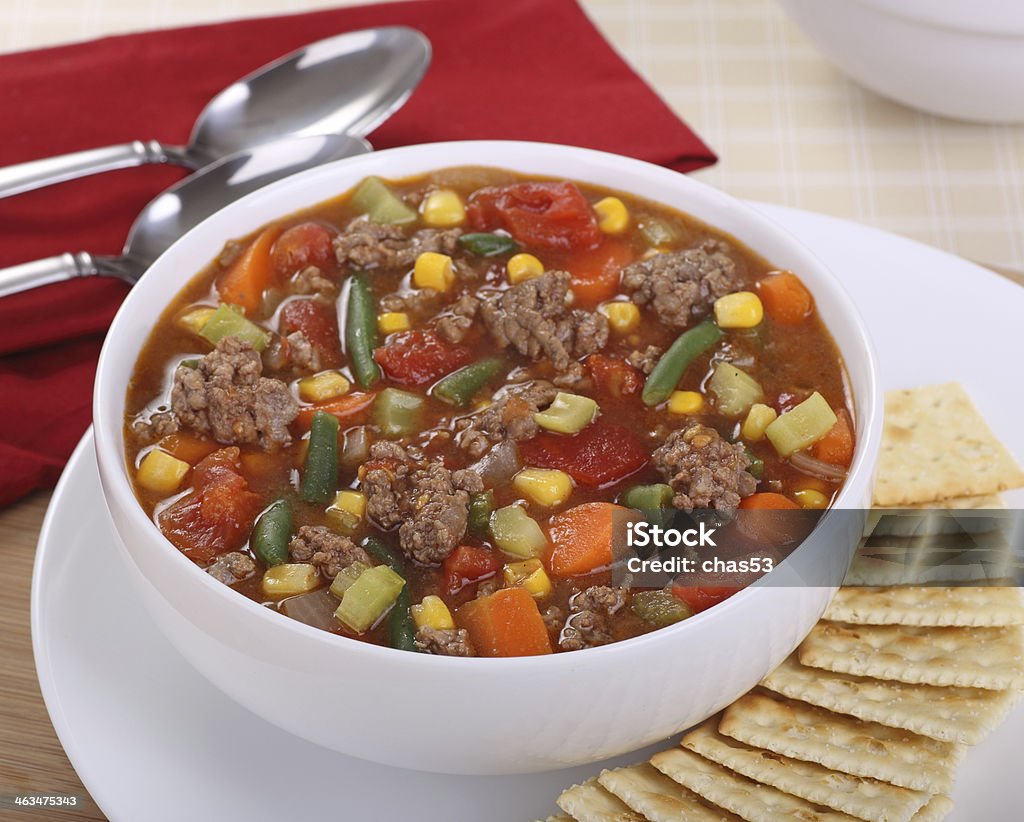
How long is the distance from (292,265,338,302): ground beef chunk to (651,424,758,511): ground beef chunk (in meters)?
1.31

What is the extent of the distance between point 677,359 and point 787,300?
446mm

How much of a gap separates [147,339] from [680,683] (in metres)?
2.06

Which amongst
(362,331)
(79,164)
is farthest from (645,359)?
(79,164)

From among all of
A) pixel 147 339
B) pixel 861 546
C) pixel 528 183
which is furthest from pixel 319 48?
pixel 861 546

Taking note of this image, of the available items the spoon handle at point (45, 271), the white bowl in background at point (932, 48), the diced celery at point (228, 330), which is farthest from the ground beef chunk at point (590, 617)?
the white bowl in background at point (932, 48)

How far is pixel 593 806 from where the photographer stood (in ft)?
10.9

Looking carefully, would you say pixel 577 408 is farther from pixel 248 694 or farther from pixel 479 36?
pixel 479 36

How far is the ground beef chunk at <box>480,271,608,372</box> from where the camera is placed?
4047 millimetres

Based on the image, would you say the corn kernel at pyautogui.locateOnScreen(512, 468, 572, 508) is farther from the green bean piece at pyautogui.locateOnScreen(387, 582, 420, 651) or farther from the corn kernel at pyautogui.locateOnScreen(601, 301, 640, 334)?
the corn kernel at pyautogui.locateOnScreen(601, 301, 640, 334)

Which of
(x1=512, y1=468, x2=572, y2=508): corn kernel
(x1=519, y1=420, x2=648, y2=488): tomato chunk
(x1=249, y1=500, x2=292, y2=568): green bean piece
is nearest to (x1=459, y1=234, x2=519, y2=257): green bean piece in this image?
(x1=519, y1=420, x2=648, y2=488): tomato chunk

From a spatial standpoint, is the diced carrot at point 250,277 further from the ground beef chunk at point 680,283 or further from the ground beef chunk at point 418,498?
the ground beef chunk at point 680,283

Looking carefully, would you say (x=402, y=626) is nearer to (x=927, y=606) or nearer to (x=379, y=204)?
(x=927, y=606)

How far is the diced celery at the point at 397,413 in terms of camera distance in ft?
12.7

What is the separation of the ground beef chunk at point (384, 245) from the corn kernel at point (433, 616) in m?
1.45
